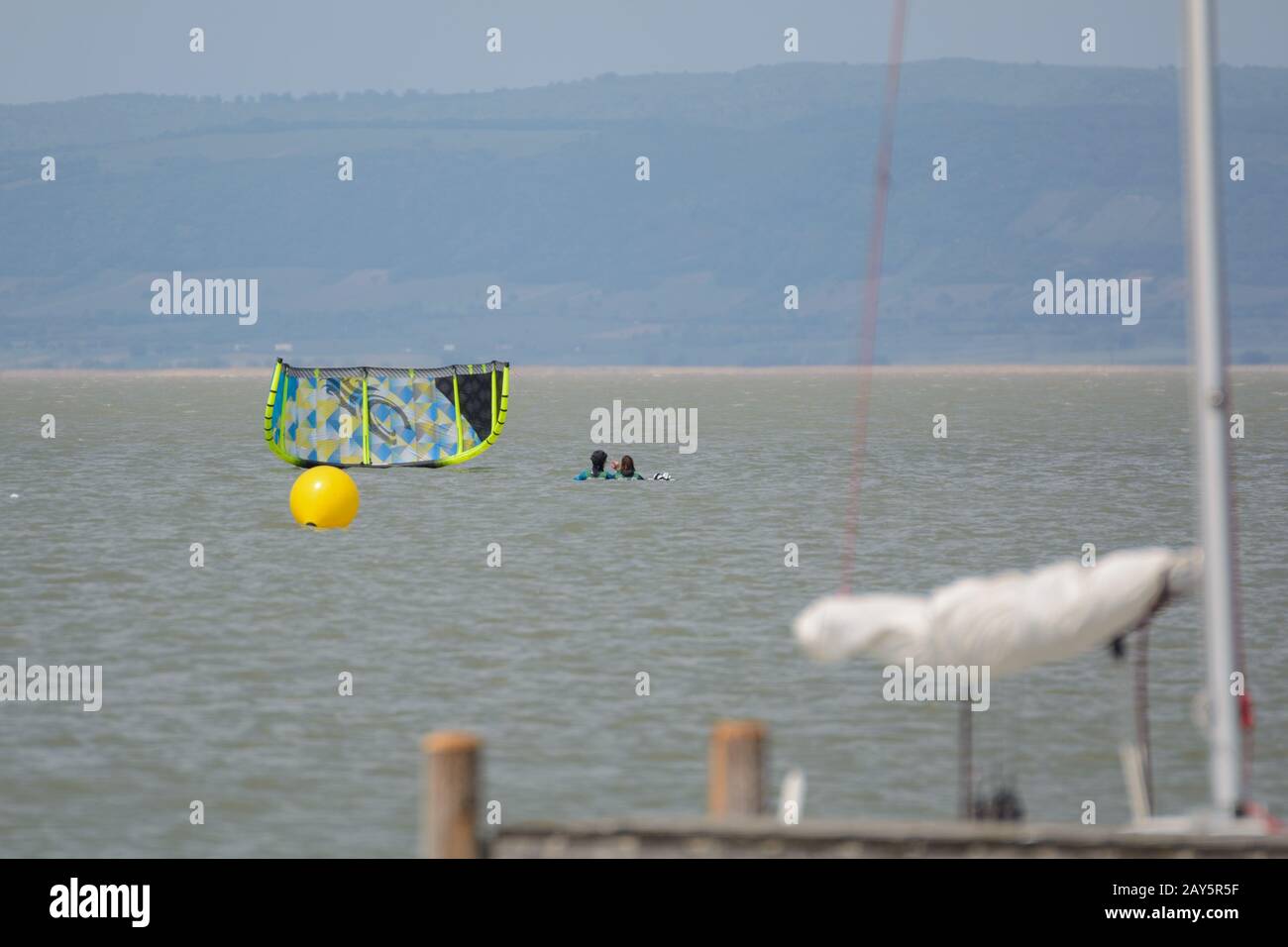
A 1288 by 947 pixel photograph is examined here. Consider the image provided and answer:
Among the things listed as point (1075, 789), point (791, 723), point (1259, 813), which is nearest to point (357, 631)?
point (791, 723)

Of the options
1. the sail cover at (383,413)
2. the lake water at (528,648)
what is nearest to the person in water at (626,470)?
the lake water at (528,648)

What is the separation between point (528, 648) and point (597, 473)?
1203 inches

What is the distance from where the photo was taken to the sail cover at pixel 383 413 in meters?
56.0

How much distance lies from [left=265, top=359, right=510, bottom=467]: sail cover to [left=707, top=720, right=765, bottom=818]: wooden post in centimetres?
4143

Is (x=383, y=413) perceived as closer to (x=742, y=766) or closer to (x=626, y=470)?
(x=626, y=470)

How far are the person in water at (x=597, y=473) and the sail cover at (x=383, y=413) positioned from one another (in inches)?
99.1

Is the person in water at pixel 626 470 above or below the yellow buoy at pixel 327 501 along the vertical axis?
above

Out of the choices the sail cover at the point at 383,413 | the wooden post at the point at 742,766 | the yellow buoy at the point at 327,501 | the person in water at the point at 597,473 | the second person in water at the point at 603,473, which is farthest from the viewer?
the person in water at the point at 597,473

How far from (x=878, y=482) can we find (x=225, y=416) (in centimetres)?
6918

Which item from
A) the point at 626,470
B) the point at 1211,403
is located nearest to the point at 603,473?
the point at 626,470

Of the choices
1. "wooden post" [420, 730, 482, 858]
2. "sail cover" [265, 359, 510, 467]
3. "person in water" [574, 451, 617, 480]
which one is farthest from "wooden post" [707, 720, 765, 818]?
"person in water" [574, 451, 617, 480]

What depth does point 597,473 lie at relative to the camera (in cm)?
5800

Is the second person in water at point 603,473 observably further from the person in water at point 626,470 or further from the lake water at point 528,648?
the lake water at point 528,648
